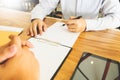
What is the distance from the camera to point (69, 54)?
0.68 metres

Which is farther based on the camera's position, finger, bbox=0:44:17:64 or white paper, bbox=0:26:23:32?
A: white paper, bbox=0:26:23:32

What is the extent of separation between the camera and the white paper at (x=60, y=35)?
0.78 m

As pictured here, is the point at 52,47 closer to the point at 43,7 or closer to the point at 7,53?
the point at 7,53

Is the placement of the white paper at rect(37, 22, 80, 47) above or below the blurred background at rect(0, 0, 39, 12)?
below

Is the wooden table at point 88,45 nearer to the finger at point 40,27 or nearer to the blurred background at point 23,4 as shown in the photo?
the finger at point 40,27

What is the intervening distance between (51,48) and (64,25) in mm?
263

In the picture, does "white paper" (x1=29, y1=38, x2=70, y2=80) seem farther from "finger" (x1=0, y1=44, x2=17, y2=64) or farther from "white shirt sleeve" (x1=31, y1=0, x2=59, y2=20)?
"white shirt sleeve" (x1=31, y1=0, x2=59, y2=20)

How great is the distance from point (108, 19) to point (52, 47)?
48cm

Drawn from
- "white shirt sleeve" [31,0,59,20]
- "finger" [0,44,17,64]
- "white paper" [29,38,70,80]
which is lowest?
"white paper" [29,38,70,80]

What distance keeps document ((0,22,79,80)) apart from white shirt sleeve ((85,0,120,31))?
15cm

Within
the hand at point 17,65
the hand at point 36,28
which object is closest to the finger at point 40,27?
the hand at point 36,28

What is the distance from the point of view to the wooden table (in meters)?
0.60

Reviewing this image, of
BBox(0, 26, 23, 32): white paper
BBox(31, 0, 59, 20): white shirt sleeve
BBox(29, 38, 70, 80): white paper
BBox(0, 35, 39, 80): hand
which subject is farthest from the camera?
BBox(31, 0, 59, 20): white shirt sleeve

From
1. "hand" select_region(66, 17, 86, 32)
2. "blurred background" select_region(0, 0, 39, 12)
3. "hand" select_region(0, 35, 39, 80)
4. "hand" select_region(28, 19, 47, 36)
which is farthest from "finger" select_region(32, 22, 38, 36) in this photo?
"blurred background" select_region(0, 0, 39, 12)
